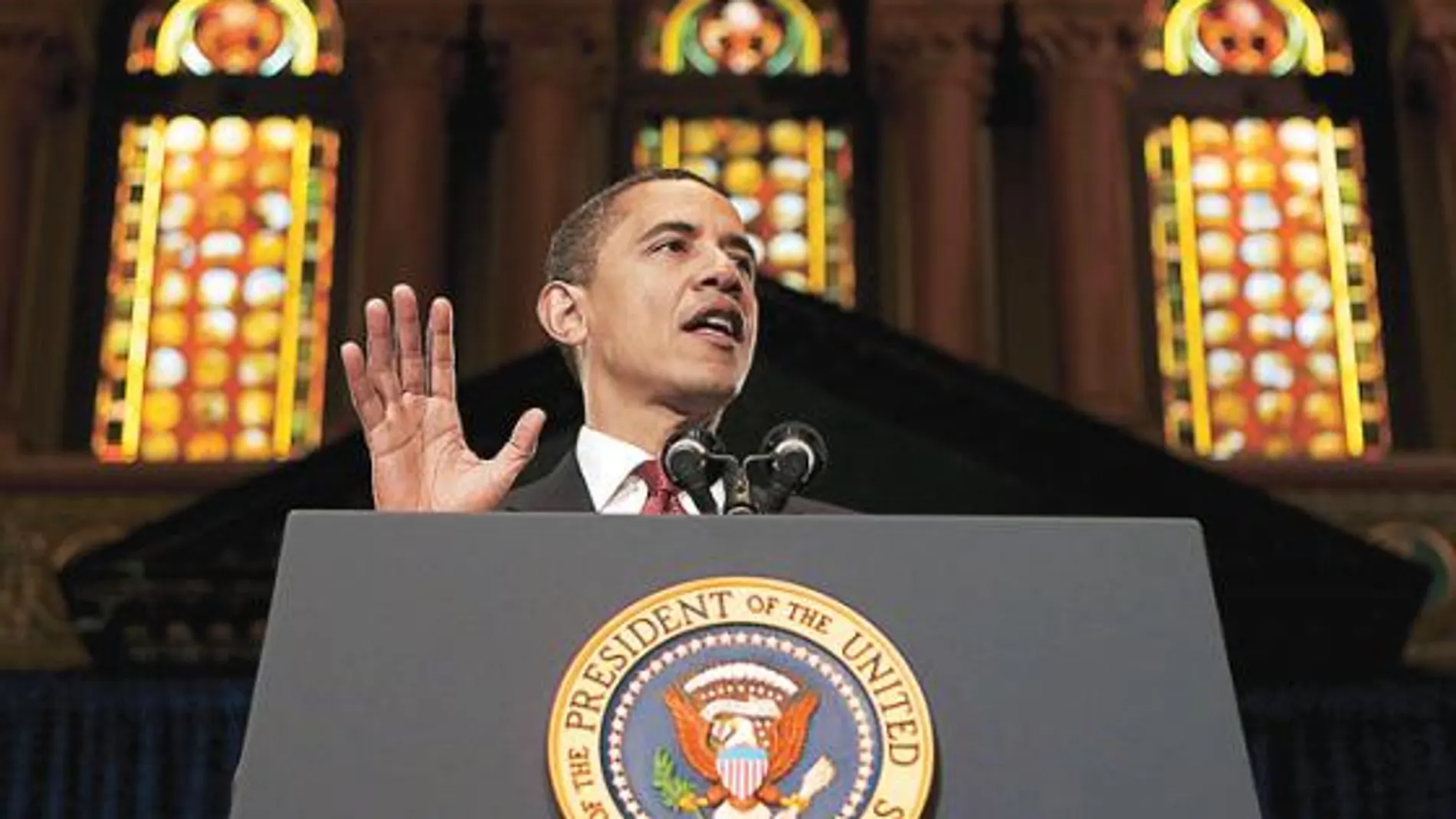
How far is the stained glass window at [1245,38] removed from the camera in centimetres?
1010

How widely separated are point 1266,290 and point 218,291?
167 inches

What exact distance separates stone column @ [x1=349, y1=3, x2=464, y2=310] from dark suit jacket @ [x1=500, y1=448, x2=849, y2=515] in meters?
6.48

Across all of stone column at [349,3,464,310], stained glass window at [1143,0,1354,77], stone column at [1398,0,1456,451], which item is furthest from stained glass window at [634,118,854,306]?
stone column at [1398,0,1456,451]

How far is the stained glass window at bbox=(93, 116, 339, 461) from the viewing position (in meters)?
9.41

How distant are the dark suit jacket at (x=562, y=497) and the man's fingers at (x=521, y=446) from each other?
82 mm

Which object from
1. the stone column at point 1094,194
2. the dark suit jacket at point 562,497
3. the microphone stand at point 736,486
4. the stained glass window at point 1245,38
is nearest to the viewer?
the microphone stand at point 736,486

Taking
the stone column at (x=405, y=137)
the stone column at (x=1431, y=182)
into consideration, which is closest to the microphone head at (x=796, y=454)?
the stone column at (x=405, y=137)

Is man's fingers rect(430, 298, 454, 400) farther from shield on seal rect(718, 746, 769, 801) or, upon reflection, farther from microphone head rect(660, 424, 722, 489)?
shield on seal rect(718, 746, 769, 801)

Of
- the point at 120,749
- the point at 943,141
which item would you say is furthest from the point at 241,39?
the point at 120,749

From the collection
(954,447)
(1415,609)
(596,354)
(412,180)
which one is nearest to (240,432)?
(412,180)

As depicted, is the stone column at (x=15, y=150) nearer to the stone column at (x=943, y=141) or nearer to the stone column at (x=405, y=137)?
the stone column at (x=405, y=137)

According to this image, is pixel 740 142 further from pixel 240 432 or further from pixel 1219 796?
pixel 1219 796

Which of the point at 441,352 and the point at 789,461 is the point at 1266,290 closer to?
the point at 441,352

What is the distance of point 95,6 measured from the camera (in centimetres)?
1018
